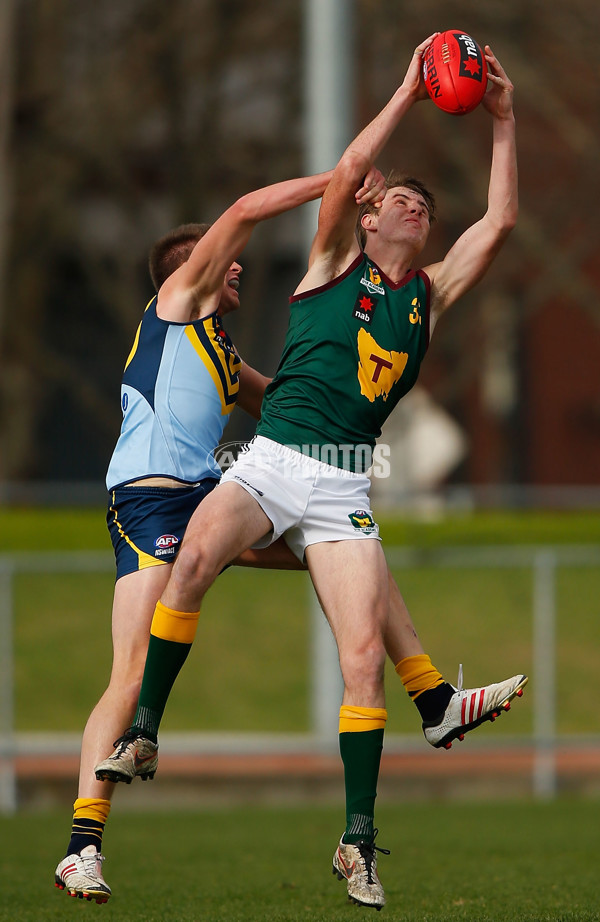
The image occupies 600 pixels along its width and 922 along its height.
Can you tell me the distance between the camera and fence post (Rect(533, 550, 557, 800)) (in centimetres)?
1157

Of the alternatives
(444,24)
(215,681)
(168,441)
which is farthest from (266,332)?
(168,441)

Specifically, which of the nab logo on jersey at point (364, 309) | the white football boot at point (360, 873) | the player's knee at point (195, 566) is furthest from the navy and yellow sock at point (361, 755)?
the nab logo on jersey at point (364, 309)

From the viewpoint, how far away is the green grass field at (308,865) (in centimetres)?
614

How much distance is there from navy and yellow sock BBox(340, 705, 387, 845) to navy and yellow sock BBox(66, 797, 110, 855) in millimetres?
982

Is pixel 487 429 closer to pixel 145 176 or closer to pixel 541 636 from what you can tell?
pixel 145 176

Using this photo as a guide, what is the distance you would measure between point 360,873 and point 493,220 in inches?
104

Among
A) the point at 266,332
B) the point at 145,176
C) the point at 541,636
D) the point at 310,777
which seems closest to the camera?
the point at 310,777

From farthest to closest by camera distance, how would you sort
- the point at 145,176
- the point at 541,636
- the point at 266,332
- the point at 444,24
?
1. the point at 266,332
2. the point at 145,176
3. the point at 444,24
4. the point at 541,636

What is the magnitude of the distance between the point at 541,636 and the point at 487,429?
568 inches

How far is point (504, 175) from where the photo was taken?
230 inches

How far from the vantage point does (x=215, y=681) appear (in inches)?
539

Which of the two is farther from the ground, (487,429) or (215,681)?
(487,429)

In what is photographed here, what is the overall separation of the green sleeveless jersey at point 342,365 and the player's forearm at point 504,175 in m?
0.58

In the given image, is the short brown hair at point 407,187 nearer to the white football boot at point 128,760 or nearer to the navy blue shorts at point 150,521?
the navy blue shorts at point 150,521
